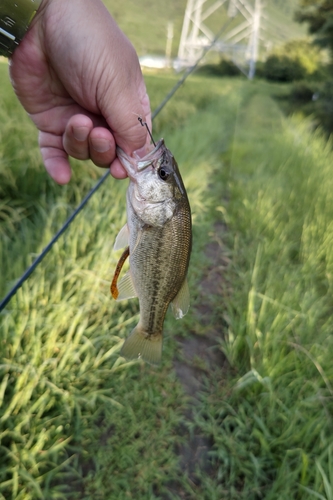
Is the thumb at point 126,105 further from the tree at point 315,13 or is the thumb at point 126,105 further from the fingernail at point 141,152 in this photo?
the tree at point 315,13

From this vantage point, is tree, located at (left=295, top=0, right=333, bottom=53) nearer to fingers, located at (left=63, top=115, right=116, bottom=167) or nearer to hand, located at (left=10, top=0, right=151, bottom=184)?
hand, located at (left=10, top=0, right=151, bottom=184)

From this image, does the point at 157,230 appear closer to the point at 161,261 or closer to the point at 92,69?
the point at 161,261

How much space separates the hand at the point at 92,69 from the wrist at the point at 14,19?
8 centimetres

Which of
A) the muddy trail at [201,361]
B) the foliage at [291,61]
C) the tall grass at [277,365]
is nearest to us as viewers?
the tall grass at [277,365]

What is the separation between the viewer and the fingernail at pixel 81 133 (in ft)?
3.99

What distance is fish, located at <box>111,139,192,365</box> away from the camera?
4.14 feet

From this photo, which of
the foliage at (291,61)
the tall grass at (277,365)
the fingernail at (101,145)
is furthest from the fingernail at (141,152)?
the foliage at (291,61)

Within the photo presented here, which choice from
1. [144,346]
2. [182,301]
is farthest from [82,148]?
[144,346]

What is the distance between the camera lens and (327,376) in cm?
226

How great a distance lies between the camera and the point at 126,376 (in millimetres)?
2275

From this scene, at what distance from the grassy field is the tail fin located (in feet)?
2.14

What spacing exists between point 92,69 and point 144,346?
101cm

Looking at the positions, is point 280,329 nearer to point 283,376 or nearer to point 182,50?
point 283,376

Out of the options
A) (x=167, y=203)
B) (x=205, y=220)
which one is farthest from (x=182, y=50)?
(x=167, y=203)
